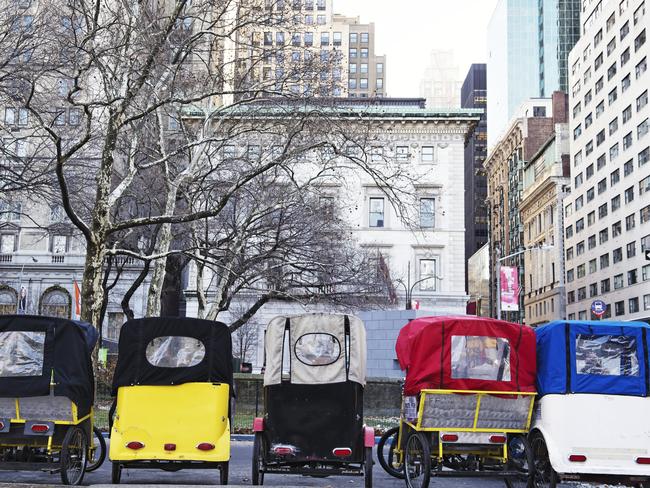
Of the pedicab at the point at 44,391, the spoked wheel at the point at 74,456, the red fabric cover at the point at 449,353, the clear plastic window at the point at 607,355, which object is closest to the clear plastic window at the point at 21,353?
the pedicab at the point at 44,391

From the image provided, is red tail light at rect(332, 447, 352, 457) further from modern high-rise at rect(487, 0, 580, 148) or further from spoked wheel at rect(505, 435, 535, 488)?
modern high-rise at rect(487, 0, 580, 148)

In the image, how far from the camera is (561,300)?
85.4 metres

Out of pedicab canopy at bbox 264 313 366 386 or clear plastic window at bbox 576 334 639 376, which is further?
pedicab canopy at bbox 264 313 366 386

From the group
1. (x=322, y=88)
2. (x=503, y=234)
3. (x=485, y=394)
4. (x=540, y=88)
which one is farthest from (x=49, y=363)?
(x=540, y=88)

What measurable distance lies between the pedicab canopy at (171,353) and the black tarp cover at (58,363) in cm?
45

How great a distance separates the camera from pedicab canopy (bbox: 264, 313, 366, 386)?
9812mm

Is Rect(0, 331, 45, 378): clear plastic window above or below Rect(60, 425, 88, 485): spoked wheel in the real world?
above

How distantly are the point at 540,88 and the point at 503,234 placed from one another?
28.0 m

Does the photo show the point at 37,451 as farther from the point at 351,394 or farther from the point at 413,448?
the point at 413,448

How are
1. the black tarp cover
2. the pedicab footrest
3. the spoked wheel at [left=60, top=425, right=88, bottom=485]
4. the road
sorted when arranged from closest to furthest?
the spoked wheel at [left=60, top=425, right=88, bottom=485] → the black tarp cover → the pedicab footrest → the road

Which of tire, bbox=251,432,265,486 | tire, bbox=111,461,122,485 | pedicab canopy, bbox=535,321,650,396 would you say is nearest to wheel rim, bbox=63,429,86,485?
tire, bbox=111,461,122,485

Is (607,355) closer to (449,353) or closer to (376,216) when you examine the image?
(449,353)

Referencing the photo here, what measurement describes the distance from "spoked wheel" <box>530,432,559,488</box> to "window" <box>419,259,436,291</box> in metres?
51.3

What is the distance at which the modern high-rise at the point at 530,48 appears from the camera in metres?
130
